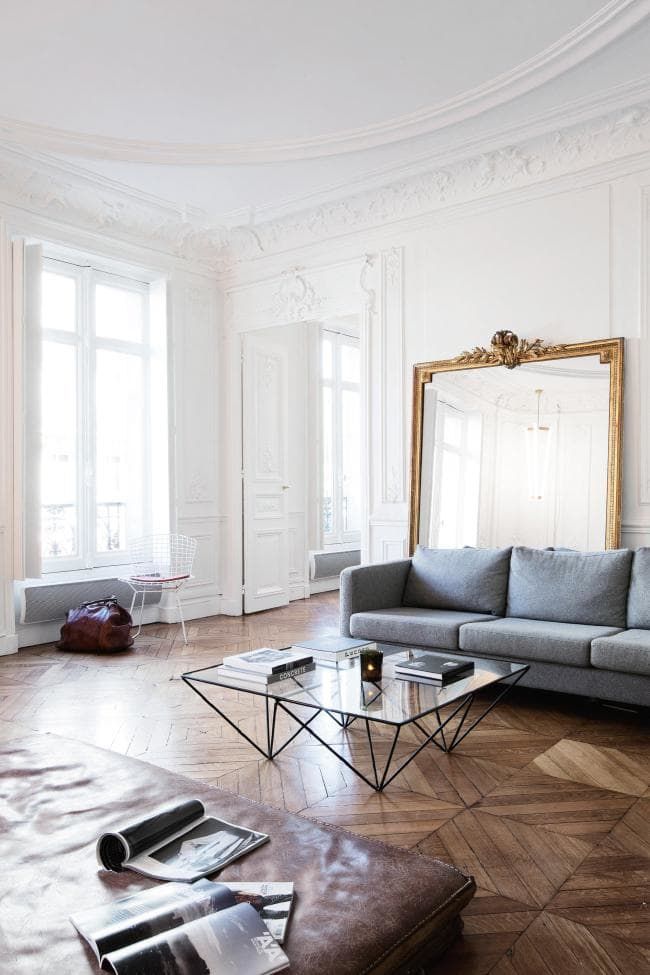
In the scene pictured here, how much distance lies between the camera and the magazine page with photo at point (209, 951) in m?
1.25

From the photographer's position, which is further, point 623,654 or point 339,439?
point 339,439

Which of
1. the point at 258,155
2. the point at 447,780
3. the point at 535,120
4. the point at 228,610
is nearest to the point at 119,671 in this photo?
the point at 228,610

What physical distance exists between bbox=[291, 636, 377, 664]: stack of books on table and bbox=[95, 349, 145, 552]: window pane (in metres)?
3.28

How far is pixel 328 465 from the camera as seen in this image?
8680 mm

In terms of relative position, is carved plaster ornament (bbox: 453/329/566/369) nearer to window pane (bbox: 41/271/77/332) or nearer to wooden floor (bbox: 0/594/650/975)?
wooden floor (bbox: 0/594/650/975)

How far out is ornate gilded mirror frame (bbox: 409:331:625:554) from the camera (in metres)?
4.58

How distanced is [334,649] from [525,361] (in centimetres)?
255

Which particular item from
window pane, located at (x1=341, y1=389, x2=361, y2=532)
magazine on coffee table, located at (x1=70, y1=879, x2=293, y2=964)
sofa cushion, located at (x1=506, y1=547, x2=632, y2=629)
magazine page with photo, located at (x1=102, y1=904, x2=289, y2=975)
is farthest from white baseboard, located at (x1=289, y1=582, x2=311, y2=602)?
magazine page with photo, located at (x1=102, y1=904, x2=289, y2=975)

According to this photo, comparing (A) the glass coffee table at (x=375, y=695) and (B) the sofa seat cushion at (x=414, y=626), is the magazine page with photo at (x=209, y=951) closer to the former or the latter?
(A) the glass coffee table at (x=375, y=695)

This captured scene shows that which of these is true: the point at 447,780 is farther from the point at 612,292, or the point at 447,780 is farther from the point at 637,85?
the point at 637,85

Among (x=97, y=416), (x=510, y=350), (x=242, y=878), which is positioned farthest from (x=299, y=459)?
(x=242, y=878)

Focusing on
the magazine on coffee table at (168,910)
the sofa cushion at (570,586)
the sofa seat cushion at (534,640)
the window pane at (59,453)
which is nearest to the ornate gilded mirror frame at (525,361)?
the sofa cushion at (570,586)

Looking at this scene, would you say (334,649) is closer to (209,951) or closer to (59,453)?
(209,951)

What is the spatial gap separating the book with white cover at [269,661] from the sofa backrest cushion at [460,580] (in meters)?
1.61
